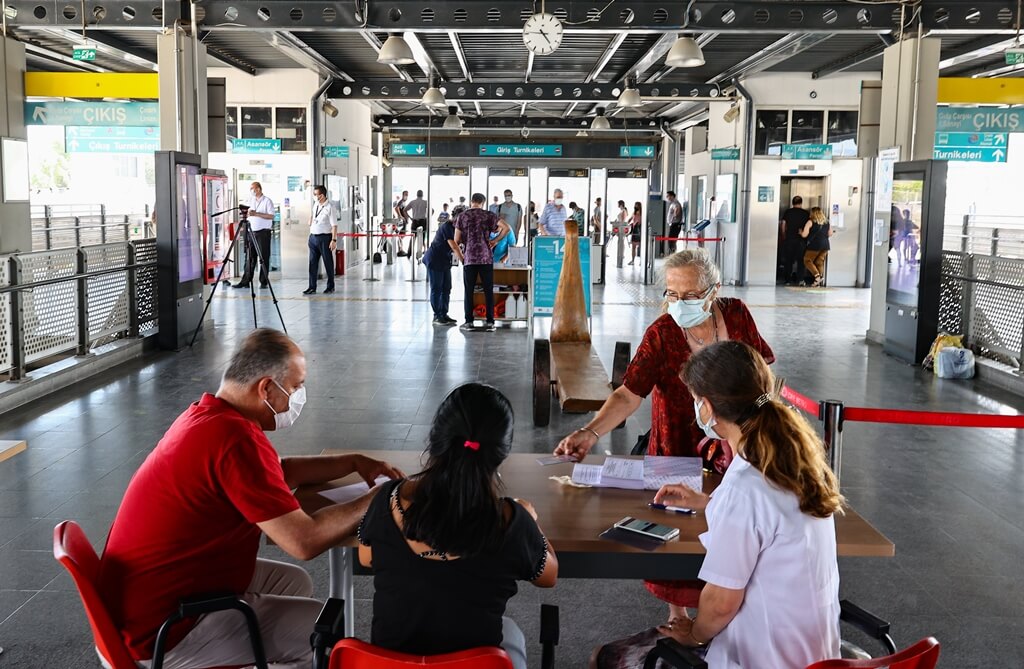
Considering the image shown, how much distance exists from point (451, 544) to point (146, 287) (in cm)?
825

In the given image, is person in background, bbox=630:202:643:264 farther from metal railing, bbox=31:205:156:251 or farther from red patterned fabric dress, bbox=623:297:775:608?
red patterned fabric dress, bbox=623:297:775:608

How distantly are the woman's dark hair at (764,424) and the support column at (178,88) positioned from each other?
8.78 m

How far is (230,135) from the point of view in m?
17.5

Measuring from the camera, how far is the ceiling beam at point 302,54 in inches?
548

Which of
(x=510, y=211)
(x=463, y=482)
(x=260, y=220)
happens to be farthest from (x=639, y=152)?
(x=463, y=482)

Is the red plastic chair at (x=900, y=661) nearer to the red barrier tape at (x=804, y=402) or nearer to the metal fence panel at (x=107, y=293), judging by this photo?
the red barrier tape at (x=804, y=402)

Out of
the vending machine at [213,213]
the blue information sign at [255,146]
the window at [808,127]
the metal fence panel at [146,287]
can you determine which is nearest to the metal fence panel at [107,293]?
the metal fence panel at [146,287]

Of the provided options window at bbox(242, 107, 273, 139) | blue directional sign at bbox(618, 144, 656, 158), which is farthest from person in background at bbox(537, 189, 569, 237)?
blue directional sign at bbox(618, 144, 656, 158)

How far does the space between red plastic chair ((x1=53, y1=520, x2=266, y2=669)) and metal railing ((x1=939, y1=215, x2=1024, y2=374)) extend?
7613 millimetres

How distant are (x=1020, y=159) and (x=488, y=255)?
63.9 ft

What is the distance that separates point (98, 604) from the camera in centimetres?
205

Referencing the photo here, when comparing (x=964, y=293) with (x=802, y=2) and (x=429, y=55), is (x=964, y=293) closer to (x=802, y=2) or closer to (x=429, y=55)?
(x=802, y=2)

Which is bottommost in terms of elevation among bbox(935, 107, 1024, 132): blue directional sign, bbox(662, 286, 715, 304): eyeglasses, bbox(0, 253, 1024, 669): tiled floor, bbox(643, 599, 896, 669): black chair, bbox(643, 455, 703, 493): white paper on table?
bbox(0, 253, 1024, 669): tiled floor

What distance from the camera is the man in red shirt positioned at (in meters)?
2.22
